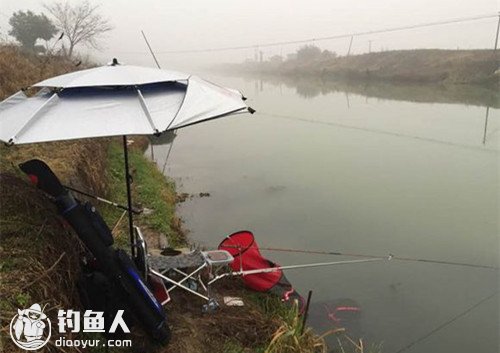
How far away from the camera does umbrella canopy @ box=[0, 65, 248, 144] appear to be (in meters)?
2.19

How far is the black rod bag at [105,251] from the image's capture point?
248cm

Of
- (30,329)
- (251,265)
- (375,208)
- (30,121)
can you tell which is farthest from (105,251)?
(375,208)

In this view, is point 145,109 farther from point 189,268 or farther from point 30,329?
point 189,268

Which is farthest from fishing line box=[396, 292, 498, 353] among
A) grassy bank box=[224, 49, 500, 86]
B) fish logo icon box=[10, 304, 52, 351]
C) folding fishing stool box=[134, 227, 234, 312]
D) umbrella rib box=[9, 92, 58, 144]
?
grassy bank box=[224, 49, 500, 86]

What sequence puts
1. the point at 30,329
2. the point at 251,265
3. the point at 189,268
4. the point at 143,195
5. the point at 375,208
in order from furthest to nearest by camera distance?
the point at 375,208, the point at 143,195, the point at 251,265, the point at 189,268, the point at 30,329

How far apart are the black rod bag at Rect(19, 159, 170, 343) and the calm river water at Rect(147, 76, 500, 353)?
188 centimetres

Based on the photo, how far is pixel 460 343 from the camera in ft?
12.3

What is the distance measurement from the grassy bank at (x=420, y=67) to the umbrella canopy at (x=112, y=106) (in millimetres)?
28119

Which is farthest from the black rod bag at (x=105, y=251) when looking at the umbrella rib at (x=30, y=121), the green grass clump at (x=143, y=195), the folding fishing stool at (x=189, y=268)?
the green grass clump at (x=143, y=195)

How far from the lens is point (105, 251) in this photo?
250 cm

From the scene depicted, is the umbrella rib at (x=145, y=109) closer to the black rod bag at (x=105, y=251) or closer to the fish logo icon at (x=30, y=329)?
the black rod bag at (x=105, y=251)

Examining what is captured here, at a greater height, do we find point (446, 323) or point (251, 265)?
point (251, 265)

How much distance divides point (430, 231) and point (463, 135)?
7.43 m

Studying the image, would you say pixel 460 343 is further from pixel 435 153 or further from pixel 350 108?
pixel 350 108
